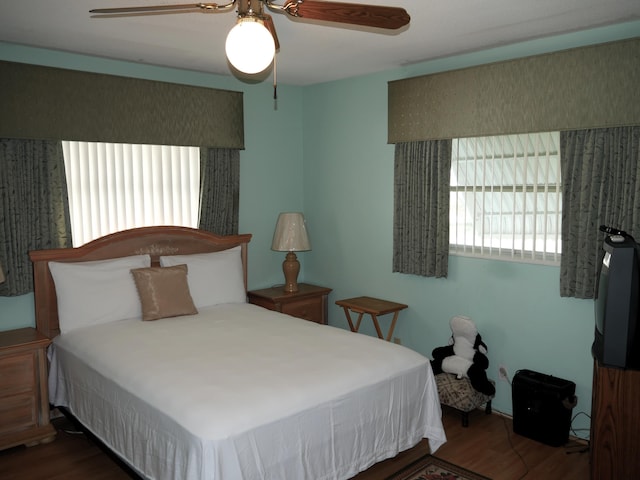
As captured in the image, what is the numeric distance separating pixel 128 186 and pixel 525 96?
9.74 ft

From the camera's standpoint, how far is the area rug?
2.98 m

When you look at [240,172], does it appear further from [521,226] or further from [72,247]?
[521,226]

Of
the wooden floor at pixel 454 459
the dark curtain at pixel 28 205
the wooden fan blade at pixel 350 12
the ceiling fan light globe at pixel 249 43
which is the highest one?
the wooden fan blade at pixel 350 12

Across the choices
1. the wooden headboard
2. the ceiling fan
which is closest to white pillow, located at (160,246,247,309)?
the wooden headboard

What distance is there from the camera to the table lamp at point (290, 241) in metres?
4.70

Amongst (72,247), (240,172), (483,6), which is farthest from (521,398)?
(72,247)

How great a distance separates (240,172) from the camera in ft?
15.8

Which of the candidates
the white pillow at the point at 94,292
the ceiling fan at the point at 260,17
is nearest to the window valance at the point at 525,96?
the ceiling fan at the point at 260,17

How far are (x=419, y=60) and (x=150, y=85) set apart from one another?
81.8 inches

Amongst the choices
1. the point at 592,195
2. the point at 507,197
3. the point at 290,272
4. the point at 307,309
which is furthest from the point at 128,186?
the point at 592,195

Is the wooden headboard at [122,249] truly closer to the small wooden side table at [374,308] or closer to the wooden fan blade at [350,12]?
the small wooden side table at [374,308]

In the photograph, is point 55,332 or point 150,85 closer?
point 55,332

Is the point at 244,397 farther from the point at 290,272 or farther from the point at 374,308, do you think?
the point at 290,272

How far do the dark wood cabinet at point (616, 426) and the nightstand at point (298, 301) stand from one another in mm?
2569
